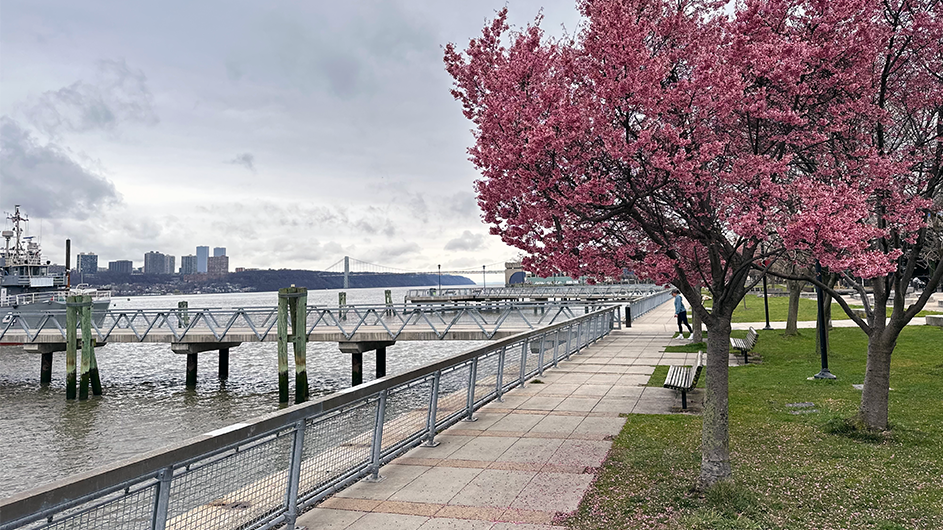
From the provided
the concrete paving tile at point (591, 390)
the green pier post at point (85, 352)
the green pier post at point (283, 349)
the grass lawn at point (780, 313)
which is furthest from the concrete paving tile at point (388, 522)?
the grass lawn at point (780, 313)

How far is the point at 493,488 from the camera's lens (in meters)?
6.54

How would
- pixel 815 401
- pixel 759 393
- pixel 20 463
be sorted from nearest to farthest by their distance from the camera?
pixel 815 401
pixel 759 393
pixel 20 463

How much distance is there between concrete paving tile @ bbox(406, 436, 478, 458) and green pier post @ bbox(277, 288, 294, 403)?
15.8 m

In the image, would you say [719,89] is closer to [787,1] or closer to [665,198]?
[665,198]

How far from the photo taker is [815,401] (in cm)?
1099

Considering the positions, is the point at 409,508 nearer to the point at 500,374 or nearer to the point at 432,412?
the point at 432,412

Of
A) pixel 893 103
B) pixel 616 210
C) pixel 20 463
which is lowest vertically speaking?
pixel 20 463

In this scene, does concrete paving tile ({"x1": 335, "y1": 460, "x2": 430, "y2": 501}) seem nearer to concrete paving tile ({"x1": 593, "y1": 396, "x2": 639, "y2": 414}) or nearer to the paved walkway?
the paved walkway

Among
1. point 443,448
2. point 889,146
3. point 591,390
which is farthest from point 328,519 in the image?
point 889,146

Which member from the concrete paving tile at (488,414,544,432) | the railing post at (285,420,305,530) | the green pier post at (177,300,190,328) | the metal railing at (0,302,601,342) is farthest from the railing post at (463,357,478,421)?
the green pier post at (177,300,190,328)

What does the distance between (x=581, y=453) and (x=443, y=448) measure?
1.68 metres

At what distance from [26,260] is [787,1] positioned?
65.1m

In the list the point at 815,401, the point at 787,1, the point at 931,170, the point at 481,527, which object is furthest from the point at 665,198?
the point at 815,401

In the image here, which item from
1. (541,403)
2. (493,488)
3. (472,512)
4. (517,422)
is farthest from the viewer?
(541,403)
